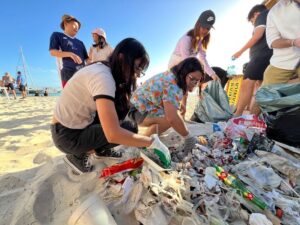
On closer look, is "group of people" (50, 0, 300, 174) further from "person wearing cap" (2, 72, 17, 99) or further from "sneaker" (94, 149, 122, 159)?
"person wearing cap" (2, 72, 17, 99)

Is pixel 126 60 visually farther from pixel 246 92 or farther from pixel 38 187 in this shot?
pixel 246 92

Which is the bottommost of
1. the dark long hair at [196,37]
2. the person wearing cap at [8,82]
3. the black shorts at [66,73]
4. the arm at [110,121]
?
the person wearing cap at [8,82]

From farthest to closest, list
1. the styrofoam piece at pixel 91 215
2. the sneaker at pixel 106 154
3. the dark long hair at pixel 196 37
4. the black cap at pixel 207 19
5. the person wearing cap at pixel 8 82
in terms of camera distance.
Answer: the person wearing cap at pixel 8 82, the dark long hair at pixel 196 37, the black cap at pixel 207 19, the sneaker at pixel 106 154, the styrofoam piece at pixel 91 215

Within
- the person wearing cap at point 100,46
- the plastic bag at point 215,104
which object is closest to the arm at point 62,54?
the person wearing cap at point 100,46

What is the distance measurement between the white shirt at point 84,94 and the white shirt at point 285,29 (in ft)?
5.05

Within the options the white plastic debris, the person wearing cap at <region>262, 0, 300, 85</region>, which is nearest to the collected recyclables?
the person wearing cap at <region>262, 0, 300, 85</region>

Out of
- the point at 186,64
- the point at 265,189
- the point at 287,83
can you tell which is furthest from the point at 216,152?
the point at 287,83

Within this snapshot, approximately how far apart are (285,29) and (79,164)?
1914mm

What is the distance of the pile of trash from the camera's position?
34.8 inches

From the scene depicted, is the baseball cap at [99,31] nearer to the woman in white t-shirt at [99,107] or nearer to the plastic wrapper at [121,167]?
the woman in white t-shirt at [99,107]

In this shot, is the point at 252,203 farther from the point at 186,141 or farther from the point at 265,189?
the point at 186,141

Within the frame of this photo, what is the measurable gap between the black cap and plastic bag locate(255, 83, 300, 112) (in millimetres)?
864

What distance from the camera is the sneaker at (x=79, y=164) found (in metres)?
1.35

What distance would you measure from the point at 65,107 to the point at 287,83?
183cm
